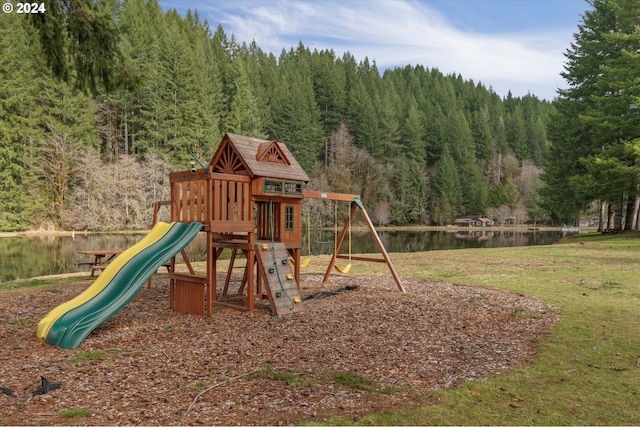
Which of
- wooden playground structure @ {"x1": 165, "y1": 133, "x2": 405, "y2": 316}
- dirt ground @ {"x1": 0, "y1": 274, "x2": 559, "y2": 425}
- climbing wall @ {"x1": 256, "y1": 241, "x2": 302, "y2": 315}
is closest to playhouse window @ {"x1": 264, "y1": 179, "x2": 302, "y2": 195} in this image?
wooden playground structure @ {"x1": 165, "y1": 133, "x2": 405, "y2": 316}

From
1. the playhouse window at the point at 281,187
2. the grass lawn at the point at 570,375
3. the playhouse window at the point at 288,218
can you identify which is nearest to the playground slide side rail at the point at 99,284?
the playhouse window at the point at 281,187

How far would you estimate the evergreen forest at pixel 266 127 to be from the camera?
92.8 feet

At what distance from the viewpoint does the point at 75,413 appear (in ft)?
14.6

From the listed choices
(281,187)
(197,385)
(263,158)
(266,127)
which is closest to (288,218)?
(281,187)

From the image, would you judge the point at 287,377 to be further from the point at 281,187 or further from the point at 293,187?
the point at 293,187

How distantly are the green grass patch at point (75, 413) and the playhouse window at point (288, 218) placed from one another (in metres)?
6.63

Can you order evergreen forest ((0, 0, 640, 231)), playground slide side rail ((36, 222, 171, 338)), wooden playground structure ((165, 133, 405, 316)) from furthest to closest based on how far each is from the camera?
evergreen forest ((0, 0, 640, 231)), wooden playground structure ((165, 133, 405, 316)), playground slide side rail ((36, 222, 171, 338))

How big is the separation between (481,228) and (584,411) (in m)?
74.4

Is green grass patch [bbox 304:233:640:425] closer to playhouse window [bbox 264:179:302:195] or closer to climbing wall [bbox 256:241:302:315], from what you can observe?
climbing wall [bbox 256:241:302:315]

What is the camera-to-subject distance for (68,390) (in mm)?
5074

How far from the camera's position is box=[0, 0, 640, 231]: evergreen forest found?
28.3 metres

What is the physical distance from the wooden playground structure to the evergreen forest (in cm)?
260

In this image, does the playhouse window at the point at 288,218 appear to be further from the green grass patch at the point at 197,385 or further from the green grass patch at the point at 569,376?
the green grass patch at the point at 197,385

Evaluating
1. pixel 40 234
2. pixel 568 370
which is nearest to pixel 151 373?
pixel 568 370
